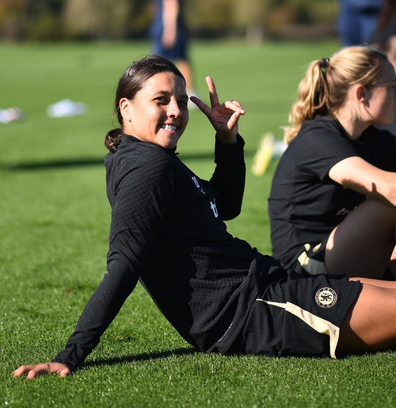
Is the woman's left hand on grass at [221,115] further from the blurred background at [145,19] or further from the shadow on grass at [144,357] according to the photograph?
the blurred background at [145,19]

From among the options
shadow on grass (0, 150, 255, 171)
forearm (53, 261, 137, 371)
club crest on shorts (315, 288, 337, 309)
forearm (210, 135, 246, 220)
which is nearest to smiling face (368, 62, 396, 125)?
forearm (210, 135, 246, 220)

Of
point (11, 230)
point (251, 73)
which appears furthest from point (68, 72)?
point (11, 230)

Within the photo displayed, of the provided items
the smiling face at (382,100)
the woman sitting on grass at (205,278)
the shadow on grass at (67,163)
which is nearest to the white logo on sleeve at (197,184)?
the woman sitting on grass at (205,278)

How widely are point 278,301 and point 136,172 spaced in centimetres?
72

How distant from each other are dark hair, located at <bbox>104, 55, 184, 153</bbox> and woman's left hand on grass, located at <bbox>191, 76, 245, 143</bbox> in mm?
241

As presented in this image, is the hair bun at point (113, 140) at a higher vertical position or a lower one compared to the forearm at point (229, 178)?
higher

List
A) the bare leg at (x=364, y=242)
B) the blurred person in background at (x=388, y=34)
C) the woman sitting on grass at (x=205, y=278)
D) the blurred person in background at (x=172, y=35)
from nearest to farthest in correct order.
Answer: the woman sitting on grass at (x=205, y=278)
the bare leg at (x=364, y=242)
the blurred person in background at (x=388, y=34)
the blurred person in background at (x=172, y=35)

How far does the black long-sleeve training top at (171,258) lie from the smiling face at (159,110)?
53mm

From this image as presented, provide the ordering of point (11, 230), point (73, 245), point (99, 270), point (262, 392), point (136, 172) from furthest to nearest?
point (11, 230) < point (73, 245) < point (99, 270) < point (136, 172) < point (262, 392)

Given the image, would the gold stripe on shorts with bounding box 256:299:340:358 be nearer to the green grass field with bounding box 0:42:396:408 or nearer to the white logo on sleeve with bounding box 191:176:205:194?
the green grass field with bounding box 0:42:396:408

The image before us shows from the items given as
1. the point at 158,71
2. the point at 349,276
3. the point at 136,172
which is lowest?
the point at 349,276

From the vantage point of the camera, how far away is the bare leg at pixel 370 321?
8.97 feet

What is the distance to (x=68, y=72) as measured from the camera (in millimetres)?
26750

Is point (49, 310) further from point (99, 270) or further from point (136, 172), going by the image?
point (136, 172)
